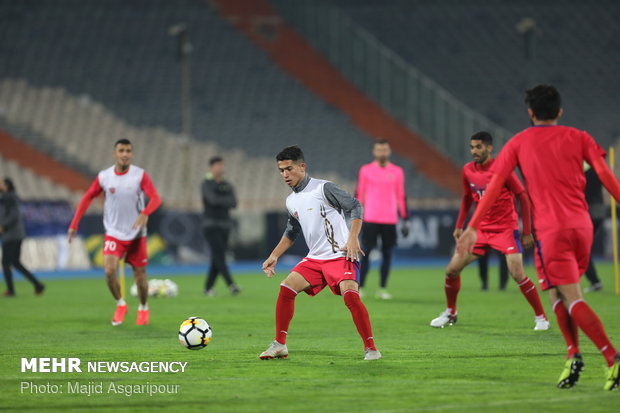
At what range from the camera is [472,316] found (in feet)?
44.6

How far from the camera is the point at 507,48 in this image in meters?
40.3

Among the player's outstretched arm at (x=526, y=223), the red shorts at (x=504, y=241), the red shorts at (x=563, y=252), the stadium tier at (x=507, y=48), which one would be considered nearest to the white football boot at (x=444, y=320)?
the red shorts at (x=504, y=241)

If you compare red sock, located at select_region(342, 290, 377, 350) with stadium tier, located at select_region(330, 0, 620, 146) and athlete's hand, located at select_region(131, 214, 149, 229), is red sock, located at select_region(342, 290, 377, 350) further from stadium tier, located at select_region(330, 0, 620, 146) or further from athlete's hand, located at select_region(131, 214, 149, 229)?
stadium tier, located at select_region(330, 0, 620, 146)

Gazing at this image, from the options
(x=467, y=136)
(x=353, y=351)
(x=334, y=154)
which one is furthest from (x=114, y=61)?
(x=353, y=351)

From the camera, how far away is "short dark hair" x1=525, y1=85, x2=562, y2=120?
7383mm

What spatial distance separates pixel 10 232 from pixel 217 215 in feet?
14.2

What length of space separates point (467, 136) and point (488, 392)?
27.7 m

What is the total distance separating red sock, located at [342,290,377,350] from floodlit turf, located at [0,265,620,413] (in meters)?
0.23

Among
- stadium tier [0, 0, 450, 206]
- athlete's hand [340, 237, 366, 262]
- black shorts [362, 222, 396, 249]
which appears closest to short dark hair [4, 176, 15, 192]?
black shorts [362, 222, 396, 249]

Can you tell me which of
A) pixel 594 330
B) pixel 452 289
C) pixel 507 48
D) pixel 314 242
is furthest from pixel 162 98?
pixel 594 330

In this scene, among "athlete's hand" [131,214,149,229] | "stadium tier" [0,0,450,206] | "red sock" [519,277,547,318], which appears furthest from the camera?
"stadium tier" [0,0,450,206]

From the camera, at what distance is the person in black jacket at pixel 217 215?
18516 millimetres

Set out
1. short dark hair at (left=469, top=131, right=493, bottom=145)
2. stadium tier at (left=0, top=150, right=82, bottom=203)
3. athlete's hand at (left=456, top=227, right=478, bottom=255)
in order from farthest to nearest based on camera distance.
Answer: stadium tier at (left=0, top=150, right=82, bottom=203) < short dark hair at (left=469, top=131, right=493, bottom=145) < athlete's hand at (left=456, top=227, right=478, bottom=255)

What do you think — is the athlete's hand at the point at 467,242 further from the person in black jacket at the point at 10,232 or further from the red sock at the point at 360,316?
the person in black jacket at the point at 10,232
